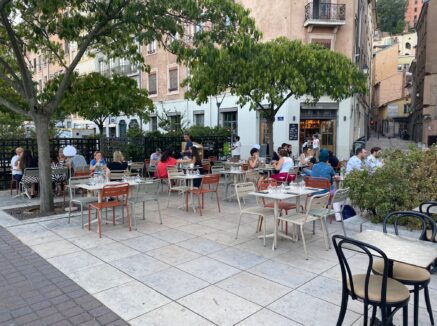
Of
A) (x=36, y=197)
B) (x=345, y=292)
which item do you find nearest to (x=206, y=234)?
(x=345, y=292)

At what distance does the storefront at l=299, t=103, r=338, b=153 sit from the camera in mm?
20281

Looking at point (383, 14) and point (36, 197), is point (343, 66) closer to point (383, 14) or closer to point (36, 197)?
point (36, 197)

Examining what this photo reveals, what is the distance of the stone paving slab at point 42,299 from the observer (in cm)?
351

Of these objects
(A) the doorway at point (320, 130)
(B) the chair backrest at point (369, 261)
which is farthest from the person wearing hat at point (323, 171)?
(A) the doorway at point (320, 130)

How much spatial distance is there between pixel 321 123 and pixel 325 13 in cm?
616

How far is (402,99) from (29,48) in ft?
190

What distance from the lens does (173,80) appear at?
26453 millimetres

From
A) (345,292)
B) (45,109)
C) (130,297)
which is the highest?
(45,109)

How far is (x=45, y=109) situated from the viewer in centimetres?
799

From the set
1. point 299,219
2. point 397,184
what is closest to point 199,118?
point 397,184

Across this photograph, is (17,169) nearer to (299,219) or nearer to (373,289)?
(299,219)

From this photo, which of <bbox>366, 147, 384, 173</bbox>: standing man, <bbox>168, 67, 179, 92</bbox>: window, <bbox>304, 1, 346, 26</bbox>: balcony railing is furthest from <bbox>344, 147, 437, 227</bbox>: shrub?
<bbox>168, 67, 179, 92</bbox>: window

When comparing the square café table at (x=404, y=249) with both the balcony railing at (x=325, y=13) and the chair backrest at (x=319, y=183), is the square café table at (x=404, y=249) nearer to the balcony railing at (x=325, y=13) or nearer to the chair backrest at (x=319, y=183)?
the chair backrest at (x=319, y=183)

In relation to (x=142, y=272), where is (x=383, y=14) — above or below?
above
